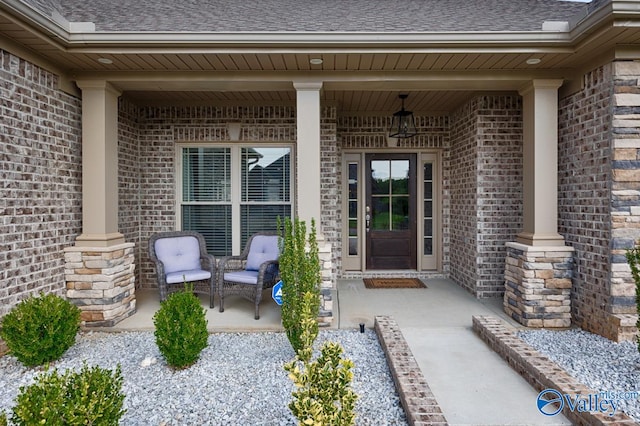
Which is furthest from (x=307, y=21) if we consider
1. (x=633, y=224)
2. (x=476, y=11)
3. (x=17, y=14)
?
(x=633, y=224)

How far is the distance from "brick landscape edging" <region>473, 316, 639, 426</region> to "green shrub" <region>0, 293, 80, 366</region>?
138 inches

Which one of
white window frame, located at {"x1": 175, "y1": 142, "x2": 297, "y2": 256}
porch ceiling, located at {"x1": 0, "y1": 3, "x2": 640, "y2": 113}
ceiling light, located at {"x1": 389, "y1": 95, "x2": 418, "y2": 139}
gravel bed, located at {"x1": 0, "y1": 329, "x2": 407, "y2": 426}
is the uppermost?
porch ceiling, located at {"x1": 0, "y1": 3, "x2": 640, "y2": 113}

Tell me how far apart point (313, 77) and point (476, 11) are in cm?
195

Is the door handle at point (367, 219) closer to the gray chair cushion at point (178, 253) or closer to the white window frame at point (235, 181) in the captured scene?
the white window frame at point (235, 181)

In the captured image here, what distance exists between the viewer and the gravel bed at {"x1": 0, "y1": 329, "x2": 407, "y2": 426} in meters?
2.31

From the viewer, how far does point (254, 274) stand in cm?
440

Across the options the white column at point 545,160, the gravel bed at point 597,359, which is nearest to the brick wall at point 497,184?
the white column at point 545,160

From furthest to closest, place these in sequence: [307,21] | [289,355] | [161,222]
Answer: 1. [161,222]
2. [307,21]
3. [289,355]

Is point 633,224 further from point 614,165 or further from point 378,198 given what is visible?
point 378,198

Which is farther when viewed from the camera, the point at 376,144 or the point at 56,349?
the point at 376,144

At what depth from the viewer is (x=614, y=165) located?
336 centimetres

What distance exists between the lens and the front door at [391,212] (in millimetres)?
6105

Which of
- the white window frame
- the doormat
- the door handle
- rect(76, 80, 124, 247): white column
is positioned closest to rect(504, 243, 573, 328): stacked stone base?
the doormat
